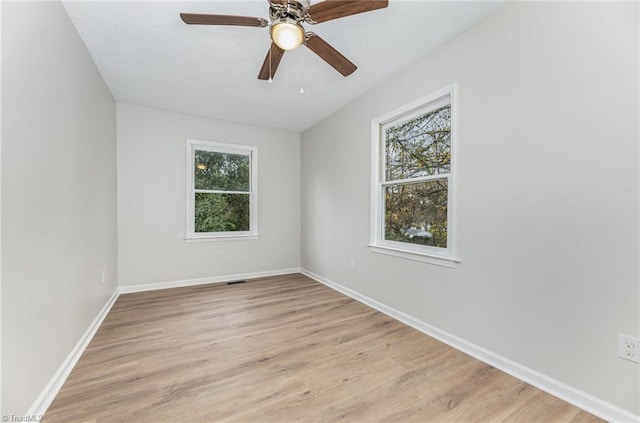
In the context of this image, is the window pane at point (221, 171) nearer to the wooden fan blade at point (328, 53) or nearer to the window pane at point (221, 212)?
the window pane at point (221, 212)

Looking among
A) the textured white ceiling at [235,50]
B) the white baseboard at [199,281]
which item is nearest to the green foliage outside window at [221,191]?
the white baseboard at [199,281]

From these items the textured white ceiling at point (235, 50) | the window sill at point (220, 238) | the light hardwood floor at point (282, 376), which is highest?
the textured white ceiling at point (235, 50)

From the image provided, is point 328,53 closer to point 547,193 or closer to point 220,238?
point 547,193

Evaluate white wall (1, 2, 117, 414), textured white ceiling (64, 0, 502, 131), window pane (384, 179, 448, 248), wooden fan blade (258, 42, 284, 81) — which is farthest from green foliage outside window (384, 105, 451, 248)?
white wall (1, 2, 117, 414)

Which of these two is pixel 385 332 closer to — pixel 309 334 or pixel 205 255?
pixel 309 334

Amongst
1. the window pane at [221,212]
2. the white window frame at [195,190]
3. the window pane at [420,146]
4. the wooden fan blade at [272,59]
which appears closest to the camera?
the wooden fan blade at [272,59]

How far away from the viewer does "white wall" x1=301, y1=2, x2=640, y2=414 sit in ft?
4.57

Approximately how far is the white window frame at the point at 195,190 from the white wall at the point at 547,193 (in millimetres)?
2774

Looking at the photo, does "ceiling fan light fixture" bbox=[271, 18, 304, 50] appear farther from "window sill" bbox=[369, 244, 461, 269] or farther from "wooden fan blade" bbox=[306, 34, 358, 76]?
"window sill" bbox=[369, 244, 461, 269]

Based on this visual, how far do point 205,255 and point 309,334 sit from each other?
2.35m

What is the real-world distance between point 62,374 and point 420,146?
328 centimetres

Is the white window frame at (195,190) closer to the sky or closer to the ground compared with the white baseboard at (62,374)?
closer to the sky

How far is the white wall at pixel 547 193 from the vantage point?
139 cm

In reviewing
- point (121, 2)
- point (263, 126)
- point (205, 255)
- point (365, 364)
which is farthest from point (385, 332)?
point (263, 126)
